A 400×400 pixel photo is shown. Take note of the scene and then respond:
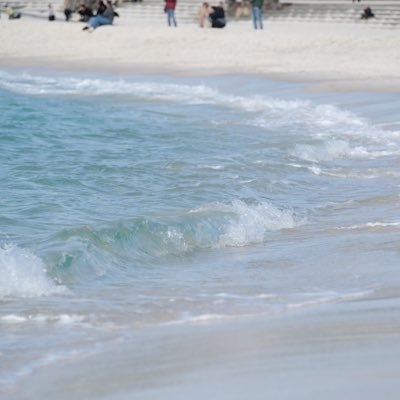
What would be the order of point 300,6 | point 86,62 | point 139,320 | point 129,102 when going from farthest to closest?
1. point 300,6
2. point 86,62
3. point 129,102
4. point 139,320

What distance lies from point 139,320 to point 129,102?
1690 cm

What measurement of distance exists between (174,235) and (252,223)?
2.91 feet

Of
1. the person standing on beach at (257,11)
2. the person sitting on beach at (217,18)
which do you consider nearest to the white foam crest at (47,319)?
the person standing on beach at (257,11)

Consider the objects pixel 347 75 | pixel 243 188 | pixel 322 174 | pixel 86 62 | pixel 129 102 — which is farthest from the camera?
pixel 86 62

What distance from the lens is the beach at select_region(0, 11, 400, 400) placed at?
5086mm

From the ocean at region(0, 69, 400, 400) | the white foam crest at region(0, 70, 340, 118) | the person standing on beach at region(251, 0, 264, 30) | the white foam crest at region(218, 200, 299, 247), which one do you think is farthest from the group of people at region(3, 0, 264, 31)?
the white foam crest at region(218, 200, 299, 247)

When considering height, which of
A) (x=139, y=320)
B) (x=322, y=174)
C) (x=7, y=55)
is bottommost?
(x=7, y=55)

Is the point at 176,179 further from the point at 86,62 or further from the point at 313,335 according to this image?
the point at 86,62

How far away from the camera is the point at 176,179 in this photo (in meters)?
12.3

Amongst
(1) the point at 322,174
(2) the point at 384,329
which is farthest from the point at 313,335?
(1) the point at 322,174

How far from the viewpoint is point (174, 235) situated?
29.4 ft

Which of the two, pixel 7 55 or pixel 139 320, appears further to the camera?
pixel 7 55

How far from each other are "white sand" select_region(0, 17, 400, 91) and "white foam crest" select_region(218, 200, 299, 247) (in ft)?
38.9

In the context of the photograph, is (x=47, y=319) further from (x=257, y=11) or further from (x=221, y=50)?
(x=257, y=11)
